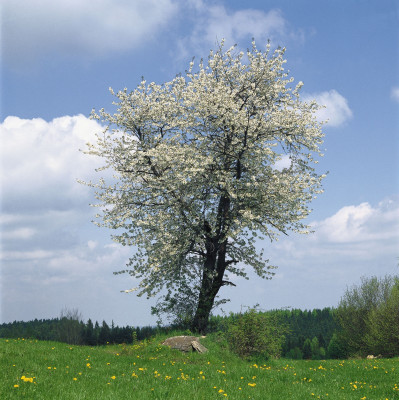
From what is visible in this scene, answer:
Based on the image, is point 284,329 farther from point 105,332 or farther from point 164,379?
point 105,332

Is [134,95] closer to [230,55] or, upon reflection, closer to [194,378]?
[230,55]

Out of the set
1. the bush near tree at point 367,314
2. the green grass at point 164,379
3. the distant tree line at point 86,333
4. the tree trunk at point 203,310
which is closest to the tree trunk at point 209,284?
the tree trunk at point 203,310

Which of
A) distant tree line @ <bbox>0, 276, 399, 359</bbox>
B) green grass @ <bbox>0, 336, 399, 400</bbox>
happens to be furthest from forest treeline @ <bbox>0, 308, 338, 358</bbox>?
green grass @ <bbox>0, 336, 399, 400</bbox>

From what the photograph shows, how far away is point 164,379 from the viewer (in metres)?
11.0

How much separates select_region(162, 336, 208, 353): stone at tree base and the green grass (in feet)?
3.43

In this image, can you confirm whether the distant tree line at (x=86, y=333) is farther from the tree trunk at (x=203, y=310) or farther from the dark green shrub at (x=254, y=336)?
the dark green shrub at (x=254, y=336)

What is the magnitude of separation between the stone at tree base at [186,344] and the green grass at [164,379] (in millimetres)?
1044

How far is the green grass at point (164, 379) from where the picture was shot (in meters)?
9.39

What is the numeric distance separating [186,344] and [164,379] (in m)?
7.39

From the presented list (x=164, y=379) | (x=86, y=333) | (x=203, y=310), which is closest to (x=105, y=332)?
(x=86, y=333)

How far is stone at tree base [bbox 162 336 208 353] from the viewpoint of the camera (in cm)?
1792

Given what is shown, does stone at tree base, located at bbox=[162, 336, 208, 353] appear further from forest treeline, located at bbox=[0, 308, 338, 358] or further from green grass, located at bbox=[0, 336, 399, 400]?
forest treeline, located at bbox=[0, 308, 338, 358]

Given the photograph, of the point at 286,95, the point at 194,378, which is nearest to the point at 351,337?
the point at 286,95

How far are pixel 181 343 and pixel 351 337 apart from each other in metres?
25.2
